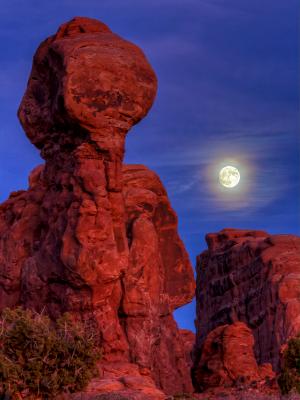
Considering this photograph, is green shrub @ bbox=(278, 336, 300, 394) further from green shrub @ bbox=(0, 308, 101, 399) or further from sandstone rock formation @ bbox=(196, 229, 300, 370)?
sandstone rock formation @ bbox=(196, 229, 300, 370)

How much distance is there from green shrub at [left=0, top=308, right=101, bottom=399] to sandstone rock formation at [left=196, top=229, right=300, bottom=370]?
97.7ft

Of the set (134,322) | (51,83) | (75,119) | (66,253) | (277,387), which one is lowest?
(277,387)

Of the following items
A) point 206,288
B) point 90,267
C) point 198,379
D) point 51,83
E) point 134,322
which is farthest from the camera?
point 206,288

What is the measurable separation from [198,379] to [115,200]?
9858mm

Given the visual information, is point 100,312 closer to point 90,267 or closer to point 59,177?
point 90,267

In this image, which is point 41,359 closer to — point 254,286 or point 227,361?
point 227,361

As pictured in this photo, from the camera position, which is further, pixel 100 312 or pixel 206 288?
pixel 206 288

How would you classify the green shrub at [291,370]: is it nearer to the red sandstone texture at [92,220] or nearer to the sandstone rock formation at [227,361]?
the sandstone rock formation at [227,361]

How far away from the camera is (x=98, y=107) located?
28.3 meters

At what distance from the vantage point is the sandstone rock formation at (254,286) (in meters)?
55.2

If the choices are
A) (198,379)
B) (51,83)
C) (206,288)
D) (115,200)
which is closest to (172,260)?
(198,379)

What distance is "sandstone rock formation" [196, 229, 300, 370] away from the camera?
55188mm

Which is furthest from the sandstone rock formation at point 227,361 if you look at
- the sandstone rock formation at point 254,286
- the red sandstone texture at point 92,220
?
the sandstone rock formation at point 254,286

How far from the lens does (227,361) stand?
107 feet
